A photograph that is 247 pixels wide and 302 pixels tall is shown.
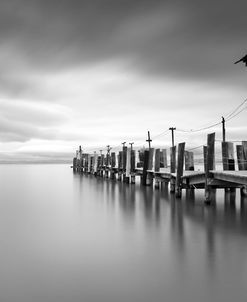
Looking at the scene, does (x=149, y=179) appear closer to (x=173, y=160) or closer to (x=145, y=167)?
(x=145, y=167)

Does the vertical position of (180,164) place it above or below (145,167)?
above

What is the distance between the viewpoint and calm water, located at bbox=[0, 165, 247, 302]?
573 cm

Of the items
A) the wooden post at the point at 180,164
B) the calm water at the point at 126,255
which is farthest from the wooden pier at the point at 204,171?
the calm water at the point at 126,255

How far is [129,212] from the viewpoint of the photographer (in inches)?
606

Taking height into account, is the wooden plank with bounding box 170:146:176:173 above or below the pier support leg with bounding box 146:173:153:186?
above

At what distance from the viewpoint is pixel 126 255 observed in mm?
8094

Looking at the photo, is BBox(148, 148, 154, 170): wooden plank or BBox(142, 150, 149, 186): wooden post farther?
BBox(142, 150, 149, 186): wooden post

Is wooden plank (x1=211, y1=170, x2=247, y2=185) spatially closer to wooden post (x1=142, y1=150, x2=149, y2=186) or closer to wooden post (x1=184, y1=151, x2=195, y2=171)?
wooden post (x1=184, y1=151, x2=195, y2=171)

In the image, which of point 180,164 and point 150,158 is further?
point 150,158

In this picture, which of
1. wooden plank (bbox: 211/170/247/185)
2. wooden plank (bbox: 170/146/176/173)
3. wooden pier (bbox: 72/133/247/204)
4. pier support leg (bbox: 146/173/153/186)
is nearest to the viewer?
wooden plank (bbox: 211/170/247/185)

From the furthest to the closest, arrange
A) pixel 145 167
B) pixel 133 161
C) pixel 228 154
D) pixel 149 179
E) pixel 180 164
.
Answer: pixel 133 161 < pixel 149 179 < pixel 145 167 < pixel 180 164 < pixel 228 154

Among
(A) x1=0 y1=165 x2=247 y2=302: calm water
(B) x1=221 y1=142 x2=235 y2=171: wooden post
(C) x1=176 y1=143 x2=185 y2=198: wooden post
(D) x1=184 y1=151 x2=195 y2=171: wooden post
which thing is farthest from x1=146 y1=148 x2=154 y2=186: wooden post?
(A) x1=0 y1=165 x2=247 y2=302: calm water

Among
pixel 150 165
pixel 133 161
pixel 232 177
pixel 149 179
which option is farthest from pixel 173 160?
pixel 133 161

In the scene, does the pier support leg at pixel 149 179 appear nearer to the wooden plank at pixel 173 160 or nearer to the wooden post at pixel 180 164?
the wooden plank at pixel 173 160
